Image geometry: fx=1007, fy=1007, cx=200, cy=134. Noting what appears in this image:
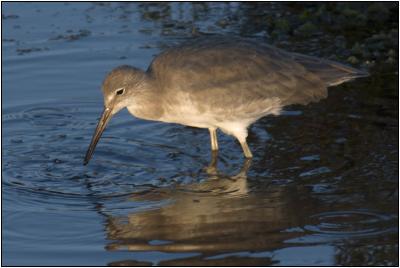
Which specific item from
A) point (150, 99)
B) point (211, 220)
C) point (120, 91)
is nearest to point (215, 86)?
point (150, 99)

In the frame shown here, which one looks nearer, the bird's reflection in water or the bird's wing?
the bird's reflection in water

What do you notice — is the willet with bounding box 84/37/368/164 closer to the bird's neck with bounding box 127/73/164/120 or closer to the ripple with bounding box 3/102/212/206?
the bird's neck with bounding box 127/73/164/120

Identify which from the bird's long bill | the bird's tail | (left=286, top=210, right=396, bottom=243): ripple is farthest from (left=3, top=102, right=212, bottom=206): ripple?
(left=286, top=210, right=396, bottom=243): ripple

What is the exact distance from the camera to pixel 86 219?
25.3ft

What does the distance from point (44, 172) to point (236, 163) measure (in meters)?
1.72

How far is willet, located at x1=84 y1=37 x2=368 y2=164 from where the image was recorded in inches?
348

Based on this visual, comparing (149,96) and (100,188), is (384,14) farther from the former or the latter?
(100,188)

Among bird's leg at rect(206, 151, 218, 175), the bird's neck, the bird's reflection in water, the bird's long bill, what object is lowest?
bird's leg at rect(206, 151, 218, 175)

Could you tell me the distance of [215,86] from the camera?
29.2 ft

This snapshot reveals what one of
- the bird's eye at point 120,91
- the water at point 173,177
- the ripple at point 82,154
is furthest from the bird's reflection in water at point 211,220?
the bird's eye at point 120,91

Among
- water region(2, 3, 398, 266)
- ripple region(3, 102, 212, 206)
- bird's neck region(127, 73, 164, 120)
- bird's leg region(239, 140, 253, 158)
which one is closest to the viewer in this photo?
water region(2, 3, 398, 266)

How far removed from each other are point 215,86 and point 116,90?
2.87ft

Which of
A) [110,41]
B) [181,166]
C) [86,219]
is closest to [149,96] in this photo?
[181,166]

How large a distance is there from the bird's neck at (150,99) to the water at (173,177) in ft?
1.40
